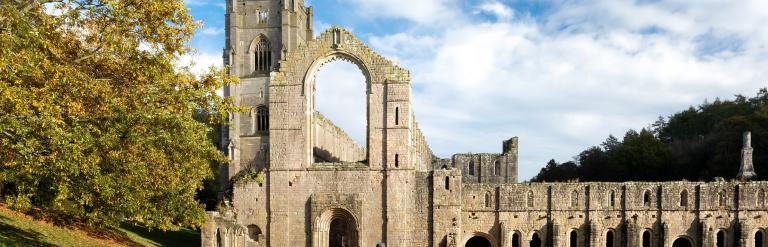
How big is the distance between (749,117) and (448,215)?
92.4ft

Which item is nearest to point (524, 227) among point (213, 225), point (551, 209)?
point (551, 209)

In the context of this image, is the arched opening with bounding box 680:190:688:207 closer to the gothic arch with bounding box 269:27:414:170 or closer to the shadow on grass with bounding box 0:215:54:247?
the gothic arch with bounding box 269:27:414:170

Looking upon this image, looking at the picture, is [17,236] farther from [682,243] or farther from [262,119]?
[682,243]

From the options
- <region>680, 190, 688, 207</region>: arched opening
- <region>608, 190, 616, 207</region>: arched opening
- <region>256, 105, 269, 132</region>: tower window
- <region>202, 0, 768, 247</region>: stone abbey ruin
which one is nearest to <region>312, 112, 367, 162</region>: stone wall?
<region>202, 0, 768, 247</region>: stone abbey ruin

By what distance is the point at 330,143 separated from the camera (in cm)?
4194

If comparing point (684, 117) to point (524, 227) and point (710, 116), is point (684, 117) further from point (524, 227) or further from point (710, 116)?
point (524, 227)

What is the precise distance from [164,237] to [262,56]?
1594cm

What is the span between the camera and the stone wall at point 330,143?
3547cm

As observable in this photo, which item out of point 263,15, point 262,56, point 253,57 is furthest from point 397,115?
point 263,15

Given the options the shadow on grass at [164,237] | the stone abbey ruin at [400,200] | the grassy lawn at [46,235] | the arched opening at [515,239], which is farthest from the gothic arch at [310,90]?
the shadow on grass at [164,237]

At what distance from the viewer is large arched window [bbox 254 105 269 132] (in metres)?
44.3

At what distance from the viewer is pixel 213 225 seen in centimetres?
2712

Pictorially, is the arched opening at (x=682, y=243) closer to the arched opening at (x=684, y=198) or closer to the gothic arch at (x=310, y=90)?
the arched opening at (x=684, y=198)

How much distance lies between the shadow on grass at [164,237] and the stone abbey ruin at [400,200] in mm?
3945
